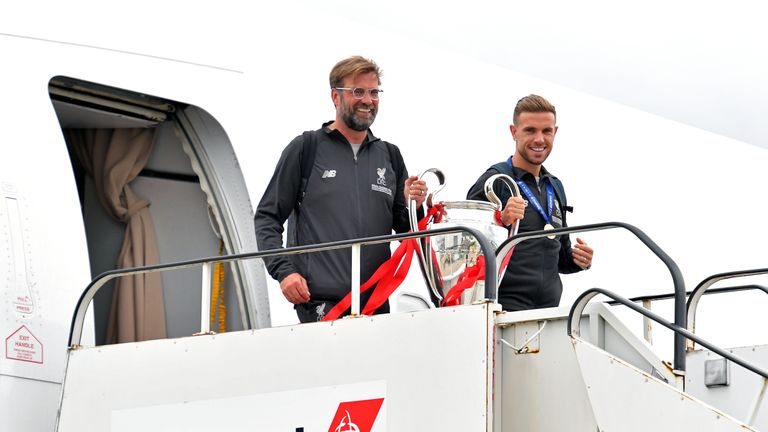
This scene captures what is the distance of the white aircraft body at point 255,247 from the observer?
5703 mm

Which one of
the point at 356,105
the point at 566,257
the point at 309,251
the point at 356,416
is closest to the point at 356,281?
the point at 309,251

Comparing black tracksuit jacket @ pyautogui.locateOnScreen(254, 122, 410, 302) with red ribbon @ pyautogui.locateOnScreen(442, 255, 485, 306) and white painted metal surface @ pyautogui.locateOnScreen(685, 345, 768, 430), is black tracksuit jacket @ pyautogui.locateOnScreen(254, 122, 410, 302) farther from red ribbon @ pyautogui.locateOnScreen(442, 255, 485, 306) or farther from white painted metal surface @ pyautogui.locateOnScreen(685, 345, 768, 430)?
white painted metal surface @ pyautogui.locateOnScreen(685, 345, 768, 430)

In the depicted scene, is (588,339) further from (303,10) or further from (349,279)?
(303,10)

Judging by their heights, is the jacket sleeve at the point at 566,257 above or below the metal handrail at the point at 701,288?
above

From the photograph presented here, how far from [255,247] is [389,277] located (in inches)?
75.0

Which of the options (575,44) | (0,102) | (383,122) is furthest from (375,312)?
(575,44)

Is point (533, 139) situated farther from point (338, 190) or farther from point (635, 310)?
point (635, 310)

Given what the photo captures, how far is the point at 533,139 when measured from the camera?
Result: 22.5 ft

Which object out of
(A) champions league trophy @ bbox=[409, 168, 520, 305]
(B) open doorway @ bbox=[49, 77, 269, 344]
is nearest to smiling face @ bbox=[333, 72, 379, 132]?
(A) champions league trophy @ bbox=[409, 168, 520, 305]

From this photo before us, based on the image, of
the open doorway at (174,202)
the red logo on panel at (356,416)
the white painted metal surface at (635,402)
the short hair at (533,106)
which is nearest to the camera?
the white painted metal surface at (635,402)

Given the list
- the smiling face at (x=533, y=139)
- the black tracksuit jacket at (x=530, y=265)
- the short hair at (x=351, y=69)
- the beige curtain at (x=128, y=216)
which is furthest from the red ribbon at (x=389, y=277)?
the beige curtain at (x=128, y=216)

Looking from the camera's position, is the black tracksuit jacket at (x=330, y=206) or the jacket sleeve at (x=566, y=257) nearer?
the black tracksuit jacket at (x=330, y=206)

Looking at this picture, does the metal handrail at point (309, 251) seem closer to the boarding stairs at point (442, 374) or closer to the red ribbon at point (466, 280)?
the boarding stairs at point (442, 374)

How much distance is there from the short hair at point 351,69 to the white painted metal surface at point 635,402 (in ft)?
6.34
